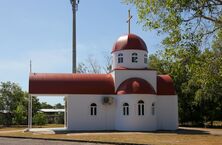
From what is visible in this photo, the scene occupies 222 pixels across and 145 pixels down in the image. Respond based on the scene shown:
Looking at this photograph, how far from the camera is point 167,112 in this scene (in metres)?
37.6

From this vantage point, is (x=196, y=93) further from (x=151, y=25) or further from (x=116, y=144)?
(x=151, y=25)

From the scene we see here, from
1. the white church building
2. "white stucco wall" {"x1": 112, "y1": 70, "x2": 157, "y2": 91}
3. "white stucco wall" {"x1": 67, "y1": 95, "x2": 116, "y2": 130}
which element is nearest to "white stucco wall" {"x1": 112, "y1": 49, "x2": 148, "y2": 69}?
the white church building

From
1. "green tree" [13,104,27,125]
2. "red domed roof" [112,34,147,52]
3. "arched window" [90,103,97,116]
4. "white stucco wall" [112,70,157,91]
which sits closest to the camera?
"arched window" [90,103,97,116]

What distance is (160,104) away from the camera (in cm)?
3747

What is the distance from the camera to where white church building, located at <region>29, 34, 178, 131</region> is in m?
35.4

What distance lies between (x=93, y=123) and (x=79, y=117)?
1366 millimetres

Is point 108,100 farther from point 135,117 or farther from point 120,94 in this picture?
point 135,117

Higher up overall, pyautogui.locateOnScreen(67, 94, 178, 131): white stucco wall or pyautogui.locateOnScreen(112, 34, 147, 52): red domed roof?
pyautogui.locateOnScreen(112, 34, 147, 52): red domed roof

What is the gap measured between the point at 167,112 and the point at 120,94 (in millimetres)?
4904

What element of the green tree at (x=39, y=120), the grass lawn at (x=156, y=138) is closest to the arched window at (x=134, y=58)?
the grass lawn at (x=156, y=138)

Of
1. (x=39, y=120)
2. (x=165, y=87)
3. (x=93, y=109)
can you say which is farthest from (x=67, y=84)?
(x=39, y=120)

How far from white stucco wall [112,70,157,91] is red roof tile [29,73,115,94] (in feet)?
2.25

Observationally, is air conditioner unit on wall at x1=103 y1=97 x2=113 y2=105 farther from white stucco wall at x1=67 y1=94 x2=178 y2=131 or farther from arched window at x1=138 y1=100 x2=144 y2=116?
arched window at x1=138 y1=100 x2=144 y2=116

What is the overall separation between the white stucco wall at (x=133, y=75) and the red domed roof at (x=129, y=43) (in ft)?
7.67
